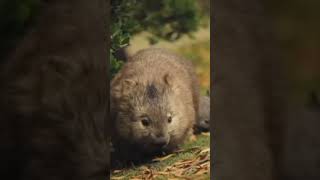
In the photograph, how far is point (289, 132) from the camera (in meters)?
2.97

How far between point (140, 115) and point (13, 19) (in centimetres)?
284

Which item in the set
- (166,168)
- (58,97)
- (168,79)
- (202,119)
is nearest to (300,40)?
(58,97)

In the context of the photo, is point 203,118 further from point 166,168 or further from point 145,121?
point 166,168

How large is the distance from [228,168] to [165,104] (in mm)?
2006

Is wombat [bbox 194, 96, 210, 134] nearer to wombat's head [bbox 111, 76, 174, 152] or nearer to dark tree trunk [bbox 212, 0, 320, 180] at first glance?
wombat's head [bbox 111, 76, 174, 152]

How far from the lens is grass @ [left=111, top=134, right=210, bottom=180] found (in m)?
4.68

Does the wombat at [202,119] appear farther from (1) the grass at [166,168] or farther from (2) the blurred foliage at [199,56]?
(2) the blurred foliage at [199,56]

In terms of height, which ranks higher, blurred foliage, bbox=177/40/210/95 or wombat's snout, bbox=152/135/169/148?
blurred foliage, bbox=177/40/210/95

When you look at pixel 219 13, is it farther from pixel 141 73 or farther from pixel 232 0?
pixel 141 73

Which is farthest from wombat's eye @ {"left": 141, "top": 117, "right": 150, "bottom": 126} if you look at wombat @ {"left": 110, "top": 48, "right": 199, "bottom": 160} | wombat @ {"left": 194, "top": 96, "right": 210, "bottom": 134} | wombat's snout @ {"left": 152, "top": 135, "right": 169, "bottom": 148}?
wombat @ {"left": 194, "top": 96, "right": 210, "bottom": 134}

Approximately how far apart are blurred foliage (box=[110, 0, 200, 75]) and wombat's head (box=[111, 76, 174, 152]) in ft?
0.57

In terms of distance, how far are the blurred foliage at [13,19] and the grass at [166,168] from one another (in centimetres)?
232

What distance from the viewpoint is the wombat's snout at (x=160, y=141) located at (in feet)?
16.3

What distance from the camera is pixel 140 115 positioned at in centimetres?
503
